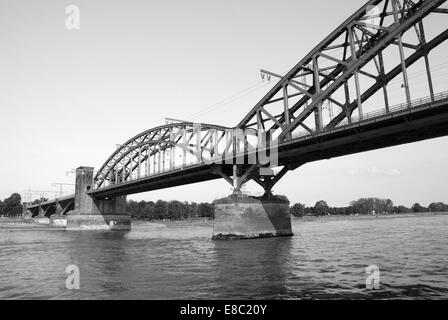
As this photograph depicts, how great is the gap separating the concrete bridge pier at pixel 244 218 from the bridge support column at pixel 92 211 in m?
54.5

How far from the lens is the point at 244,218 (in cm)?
4569

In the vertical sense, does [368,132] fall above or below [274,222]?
above

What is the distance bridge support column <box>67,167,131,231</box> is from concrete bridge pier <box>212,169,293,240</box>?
54550 mm

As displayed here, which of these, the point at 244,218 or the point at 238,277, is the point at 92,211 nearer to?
the point at 244,218

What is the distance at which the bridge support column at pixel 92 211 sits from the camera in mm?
91250

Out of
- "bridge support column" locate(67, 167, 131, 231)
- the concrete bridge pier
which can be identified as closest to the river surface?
the concrete bridge pier

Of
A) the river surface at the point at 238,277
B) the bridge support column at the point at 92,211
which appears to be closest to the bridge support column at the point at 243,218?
the river surface at the point at 238,277

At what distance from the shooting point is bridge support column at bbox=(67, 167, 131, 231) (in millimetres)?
91250

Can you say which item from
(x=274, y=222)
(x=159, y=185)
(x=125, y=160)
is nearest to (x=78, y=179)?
(x=125, y=160)

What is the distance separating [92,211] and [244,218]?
6310 cm

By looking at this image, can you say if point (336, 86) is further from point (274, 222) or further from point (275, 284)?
point (275, 284)

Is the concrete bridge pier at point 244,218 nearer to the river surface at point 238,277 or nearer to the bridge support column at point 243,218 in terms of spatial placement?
the bridge support column at point 243,218
